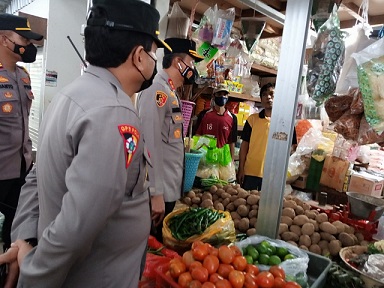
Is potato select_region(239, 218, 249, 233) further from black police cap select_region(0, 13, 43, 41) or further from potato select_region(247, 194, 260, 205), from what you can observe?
black police cap select_region(0, 13, 43, 41)

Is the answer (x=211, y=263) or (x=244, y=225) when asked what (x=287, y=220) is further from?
(x=211, y=263)

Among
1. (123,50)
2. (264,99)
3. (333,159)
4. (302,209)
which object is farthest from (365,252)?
(333,159)

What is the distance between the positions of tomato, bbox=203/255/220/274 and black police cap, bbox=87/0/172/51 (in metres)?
0.95

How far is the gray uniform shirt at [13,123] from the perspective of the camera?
222 centimetres

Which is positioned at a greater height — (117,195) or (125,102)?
(125,102)

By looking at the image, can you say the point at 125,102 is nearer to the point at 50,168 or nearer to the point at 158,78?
the point at 50,168

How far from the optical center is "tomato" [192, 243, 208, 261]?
135 centimetres

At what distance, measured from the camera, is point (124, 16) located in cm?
94

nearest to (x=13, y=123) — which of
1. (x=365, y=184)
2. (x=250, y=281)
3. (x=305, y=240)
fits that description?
(x=250, y=281)

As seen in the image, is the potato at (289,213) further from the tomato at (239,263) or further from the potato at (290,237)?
the tomato at (239,263)

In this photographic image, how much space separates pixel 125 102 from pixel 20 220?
0.66m

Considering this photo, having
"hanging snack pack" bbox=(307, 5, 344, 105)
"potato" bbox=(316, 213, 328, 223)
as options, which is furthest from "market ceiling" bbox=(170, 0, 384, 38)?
"potato" bbox=(316, 213, 328, 223)

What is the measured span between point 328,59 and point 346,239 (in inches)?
46.5

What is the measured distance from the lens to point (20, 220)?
113cm
